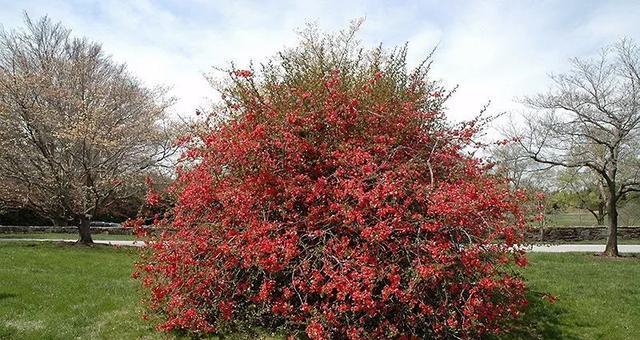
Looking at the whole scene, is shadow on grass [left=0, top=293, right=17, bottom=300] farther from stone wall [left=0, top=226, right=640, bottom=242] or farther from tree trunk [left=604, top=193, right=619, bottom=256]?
stone wall [left=0, top=226, right=640, bottom=242]

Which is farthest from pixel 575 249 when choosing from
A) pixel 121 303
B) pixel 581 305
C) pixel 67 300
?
pixel 67 300

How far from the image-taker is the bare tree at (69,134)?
15.6 m

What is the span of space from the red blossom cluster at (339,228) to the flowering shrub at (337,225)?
16 mm

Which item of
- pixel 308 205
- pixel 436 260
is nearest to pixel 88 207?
pixel 308 205

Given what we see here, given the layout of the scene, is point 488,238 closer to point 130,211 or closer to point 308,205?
point 308,205

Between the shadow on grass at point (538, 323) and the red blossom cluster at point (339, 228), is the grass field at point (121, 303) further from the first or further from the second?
the red blossom cluster at point (339, 228)

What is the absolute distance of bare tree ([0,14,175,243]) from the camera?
15609mm

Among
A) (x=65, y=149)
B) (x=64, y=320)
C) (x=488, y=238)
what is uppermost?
(x=65, y=149)

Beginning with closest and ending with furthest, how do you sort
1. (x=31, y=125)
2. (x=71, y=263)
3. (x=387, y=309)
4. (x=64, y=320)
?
(x=387, y=309)
(x=64, y=320)
(x=71, y=263)
(x=31, y=125)

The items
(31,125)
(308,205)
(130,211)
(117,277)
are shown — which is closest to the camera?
(308,205)

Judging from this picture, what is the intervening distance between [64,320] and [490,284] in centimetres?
482

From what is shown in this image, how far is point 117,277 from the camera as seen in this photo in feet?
33.0

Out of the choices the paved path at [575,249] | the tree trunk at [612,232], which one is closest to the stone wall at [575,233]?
the paved path at [575,249]

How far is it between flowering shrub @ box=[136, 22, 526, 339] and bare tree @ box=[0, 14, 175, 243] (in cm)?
1021
